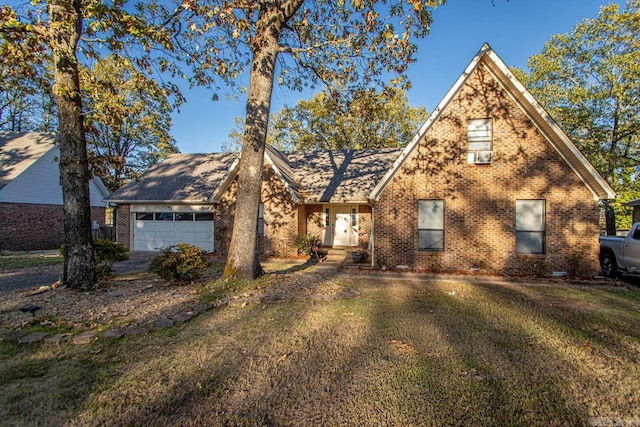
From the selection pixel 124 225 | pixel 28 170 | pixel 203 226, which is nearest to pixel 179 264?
pixel 203 226

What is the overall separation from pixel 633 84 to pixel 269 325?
955 inches

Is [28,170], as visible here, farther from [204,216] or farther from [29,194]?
[204,216]

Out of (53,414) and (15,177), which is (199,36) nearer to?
(53,414)

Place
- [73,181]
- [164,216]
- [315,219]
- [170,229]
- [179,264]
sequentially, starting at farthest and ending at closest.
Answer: [164,216]
[170,229]
[315,219]
[179,264]
[73,181]

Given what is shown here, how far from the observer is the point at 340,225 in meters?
15.6

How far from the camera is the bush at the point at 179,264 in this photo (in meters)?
7.72

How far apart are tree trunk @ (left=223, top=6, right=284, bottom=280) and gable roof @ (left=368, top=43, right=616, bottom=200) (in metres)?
5.62

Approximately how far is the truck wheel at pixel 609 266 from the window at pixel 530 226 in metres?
2.22

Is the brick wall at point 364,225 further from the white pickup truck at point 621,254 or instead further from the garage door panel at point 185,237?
the white pickup truck at point 621,254

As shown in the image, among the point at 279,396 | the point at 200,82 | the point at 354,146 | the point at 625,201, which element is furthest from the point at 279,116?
the point at 279,396

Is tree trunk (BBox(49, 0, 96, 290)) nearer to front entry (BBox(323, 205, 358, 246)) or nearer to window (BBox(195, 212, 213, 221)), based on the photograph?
window (BBox(195, 212, 213, 221))

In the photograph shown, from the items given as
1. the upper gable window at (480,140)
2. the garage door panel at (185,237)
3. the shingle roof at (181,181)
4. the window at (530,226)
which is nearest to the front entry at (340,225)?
the shingle roof at (181,181)

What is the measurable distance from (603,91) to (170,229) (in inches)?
1031

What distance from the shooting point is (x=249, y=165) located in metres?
8.07
